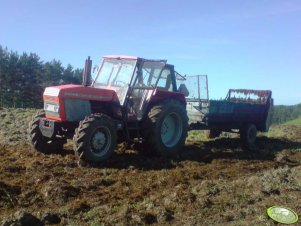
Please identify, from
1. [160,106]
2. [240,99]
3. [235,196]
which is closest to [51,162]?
[160,106]

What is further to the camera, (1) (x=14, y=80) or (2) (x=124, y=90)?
(1) (x=14, y=80)

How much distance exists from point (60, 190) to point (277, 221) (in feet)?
9.73

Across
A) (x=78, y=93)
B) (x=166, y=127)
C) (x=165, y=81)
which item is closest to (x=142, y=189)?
(x=78, y=93)

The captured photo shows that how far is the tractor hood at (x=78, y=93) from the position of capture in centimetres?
807

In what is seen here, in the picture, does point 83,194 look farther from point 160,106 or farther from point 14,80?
point 14,80

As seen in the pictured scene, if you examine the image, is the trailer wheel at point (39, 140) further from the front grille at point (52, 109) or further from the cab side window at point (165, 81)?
the cab side window at point (165, 81)

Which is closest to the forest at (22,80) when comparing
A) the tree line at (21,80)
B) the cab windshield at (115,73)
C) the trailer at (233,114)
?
the tree line at (21,80)

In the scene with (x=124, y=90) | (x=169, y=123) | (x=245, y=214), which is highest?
(x=124, y=90)

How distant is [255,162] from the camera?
9312 millimetres

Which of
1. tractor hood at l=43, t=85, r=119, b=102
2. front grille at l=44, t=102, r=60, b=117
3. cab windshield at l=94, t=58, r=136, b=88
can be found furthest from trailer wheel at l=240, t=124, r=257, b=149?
front grille at l=44, t=102, r=60, b=117

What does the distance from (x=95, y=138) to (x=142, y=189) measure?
1970 mm

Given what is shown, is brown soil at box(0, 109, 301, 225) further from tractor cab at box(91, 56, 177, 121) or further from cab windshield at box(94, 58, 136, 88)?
cab windshield at box(94, 58, 136, 88)

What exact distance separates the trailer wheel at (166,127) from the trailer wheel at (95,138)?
3.38ft

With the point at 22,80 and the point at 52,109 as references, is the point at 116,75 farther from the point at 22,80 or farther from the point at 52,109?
the point at 22,80
